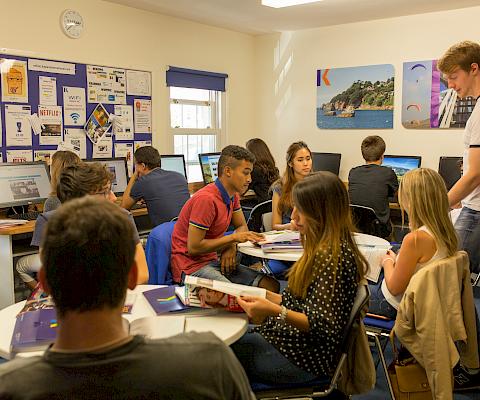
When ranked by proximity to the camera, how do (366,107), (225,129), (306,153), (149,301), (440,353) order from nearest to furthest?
(149,301) < (440,353) < (306,153) < (366,107) < (225,129)

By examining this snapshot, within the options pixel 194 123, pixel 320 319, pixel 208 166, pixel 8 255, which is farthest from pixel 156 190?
pixel 320 319

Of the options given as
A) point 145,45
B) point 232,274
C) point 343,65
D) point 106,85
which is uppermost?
point 145,45

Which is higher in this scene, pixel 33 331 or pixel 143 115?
pixel 143 115

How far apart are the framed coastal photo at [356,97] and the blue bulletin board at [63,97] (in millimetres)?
1947

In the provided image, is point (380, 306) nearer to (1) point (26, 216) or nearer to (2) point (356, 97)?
(1) point (26, 216)

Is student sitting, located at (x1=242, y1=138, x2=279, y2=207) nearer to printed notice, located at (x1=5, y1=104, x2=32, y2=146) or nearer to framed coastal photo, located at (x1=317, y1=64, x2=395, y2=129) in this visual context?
framed coastal photo, located at (x1=317, y1=64, x2=395, y2=129)

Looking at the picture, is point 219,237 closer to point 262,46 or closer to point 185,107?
point 185,107

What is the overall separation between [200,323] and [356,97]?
14.5 feet

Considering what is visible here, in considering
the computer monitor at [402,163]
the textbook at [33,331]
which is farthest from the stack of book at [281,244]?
the computer monitor at [402,163]

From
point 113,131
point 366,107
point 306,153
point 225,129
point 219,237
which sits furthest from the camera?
point 225,129

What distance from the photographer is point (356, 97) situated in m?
5.59

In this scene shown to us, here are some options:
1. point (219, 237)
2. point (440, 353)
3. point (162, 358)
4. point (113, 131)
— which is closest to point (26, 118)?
point (113, 131)

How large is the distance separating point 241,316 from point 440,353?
83 centimetres

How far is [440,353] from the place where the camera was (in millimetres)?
2008
